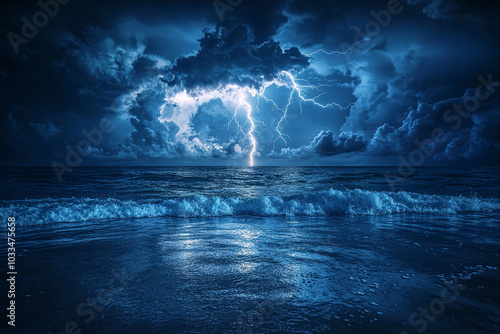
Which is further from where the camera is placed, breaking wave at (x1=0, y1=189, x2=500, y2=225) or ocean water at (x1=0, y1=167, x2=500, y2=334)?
breaking wave at (x1=0, y1=189, x2=500, y2=225)

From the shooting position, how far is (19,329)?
2822mm

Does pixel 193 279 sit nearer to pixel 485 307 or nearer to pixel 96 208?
pixel 485 307

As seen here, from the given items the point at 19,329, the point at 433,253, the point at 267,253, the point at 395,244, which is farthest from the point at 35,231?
the point at 433,253

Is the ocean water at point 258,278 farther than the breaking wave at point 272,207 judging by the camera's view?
No

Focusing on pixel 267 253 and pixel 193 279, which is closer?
pixel 193 279

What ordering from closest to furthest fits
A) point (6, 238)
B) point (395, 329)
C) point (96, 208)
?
point (395, 329)
point (6, 238)
point (96, 208)

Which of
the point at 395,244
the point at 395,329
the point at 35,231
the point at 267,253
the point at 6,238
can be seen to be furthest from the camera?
the point at 35,231

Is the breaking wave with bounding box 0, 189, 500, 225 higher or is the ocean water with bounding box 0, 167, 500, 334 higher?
the ocean water with bounding box 0, 167, 500, 334

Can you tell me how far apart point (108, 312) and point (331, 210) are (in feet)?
36.7

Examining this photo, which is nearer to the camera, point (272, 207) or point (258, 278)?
point (258, 278)

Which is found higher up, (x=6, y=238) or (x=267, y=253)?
(x=267, y=253)

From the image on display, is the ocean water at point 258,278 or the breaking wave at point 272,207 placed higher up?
the ocean water at point 258,278

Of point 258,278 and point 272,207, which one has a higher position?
point 258,278

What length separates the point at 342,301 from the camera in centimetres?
338
